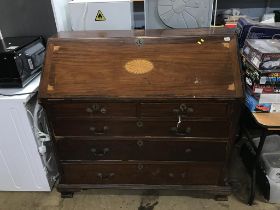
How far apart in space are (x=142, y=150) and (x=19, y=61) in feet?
2.83

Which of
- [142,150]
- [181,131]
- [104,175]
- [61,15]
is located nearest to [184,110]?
[181,131]

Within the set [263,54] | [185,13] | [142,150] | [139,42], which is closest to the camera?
[263,54]

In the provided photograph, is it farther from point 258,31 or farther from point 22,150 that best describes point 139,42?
point 22,150

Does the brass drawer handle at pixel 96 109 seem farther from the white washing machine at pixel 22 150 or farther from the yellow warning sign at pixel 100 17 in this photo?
the yellow warning sign at pixel 100 17

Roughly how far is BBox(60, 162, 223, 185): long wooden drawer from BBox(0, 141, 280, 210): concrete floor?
138 millimetres

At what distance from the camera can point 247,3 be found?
2.57 m

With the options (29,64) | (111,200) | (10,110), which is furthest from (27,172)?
(29,64)

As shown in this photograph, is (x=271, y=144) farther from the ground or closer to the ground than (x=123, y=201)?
farther from the ground

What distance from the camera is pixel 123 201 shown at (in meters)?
1.71

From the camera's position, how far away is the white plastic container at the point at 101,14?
1612 millimetres

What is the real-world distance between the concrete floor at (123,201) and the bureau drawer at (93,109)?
0.65 meters

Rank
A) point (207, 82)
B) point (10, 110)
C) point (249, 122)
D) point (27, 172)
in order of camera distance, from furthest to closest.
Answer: point (249, 122)
point (27, 172)
point (10, 110)
point (207, 82)

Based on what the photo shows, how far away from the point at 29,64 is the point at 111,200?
101 centimetres

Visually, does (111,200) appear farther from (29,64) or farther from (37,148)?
(29,64)
